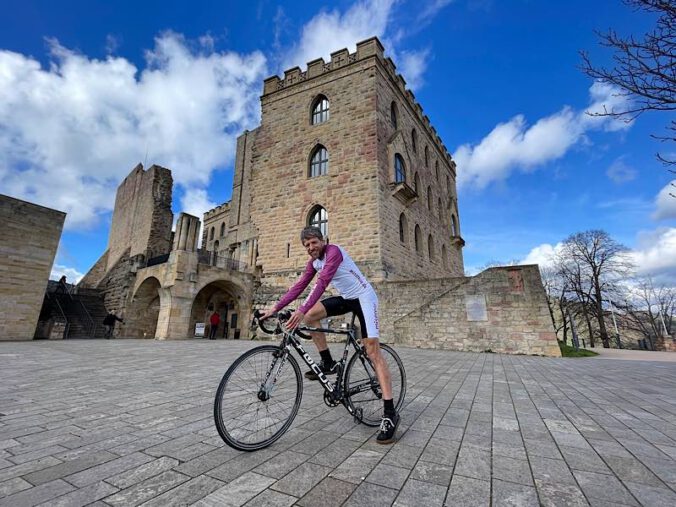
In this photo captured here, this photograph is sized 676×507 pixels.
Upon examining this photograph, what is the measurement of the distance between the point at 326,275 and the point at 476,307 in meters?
10.2

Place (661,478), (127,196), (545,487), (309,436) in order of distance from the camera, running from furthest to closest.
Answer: (127,196) < (309,436) < (661,478) < (545,487)

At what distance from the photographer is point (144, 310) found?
1806 centimetres

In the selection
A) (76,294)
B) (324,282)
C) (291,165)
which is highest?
(291,165)

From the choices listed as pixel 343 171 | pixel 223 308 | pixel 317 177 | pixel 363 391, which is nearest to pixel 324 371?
pixel 363 391

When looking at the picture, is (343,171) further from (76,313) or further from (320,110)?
(76,313)

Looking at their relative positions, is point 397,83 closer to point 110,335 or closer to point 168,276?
point 168,276

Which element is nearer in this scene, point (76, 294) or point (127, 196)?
point (76, 294)

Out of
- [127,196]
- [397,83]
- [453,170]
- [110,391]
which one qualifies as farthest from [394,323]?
[127,196]

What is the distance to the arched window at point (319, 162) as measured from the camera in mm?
17062

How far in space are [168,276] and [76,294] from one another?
9.79 metres

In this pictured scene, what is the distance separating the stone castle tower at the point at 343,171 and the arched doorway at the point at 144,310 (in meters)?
4.79

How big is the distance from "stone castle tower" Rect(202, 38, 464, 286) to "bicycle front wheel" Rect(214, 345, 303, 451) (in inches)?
458

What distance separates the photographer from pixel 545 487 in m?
1.81

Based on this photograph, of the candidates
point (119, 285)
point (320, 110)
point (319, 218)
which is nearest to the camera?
point (319, 218)
